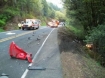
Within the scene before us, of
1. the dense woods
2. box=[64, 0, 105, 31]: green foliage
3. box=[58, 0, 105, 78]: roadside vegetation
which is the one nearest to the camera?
box=[58, 0, 105, 78]: roadside vegetation

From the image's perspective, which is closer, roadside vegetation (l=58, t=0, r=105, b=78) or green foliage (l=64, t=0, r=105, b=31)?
roadside vegetation (l=58, t=0, r=105, b=78)

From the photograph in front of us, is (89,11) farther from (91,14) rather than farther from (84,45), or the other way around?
(84,45)

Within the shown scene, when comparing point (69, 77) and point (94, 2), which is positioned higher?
point (94, 2)

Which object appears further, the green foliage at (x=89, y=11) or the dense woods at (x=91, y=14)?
the green foliage at (x=89, y=11)

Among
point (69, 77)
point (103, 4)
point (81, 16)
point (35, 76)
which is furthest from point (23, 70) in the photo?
point (81, 16)

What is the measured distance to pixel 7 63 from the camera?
11.2 meters

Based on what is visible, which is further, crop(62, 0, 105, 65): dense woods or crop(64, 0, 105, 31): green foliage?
crop(64, 0, 105, 31): green foliage

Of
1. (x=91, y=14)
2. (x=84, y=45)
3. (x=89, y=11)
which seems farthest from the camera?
(x=89, y=11)

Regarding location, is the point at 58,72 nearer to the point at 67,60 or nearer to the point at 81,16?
the point at 67,60

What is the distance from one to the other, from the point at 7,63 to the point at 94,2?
51.1 ft

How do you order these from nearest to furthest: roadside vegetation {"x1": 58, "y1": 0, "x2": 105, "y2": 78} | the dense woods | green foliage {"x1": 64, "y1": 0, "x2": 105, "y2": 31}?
1. roadside vegetation {"x1": 58, "y1": 0, "x2": 105, "y2": 78}
2. the dense woods
3. green foliage {"x1": 64, "y1": 0, "x2": 105, "y2": 31}

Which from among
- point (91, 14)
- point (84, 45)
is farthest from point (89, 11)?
point (84, 45)

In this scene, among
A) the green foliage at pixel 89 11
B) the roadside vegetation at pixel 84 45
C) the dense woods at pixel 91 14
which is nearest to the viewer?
the roadside vegetation at pixel 84 45

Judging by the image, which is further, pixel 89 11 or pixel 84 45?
pixel 89 11
